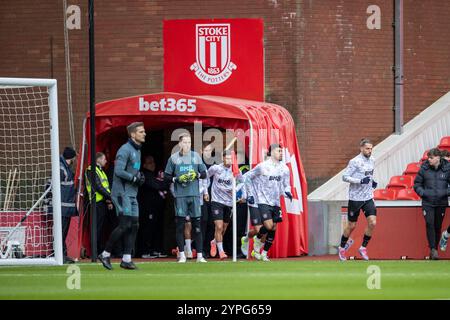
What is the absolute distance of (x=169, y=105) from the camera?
22109 mm

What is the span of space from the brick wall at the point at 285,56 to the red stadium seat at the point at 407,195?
255cm

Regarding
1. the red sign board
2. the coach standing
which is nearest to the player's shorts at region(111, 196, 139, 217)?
the coach standing

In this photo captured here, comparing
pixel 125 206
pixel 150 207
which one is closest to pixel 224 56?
pixel 150 207

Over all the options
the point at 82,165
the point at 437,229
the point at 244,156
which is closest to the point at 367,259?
the point at 437,229

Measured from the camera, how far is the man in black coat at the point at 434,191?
21641 mm

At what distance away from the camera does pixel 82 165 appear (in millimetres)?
22438

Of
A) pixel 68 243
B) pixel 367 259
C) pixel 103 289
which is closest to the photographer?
pixel 103 289

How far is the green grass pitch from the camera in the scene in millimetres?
13430

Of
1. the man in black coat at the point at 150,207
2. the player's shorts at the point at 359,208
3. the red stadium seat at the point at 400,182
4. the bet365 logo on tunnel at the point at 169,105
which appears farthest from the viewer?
the red stadium seat at the point at 400,182

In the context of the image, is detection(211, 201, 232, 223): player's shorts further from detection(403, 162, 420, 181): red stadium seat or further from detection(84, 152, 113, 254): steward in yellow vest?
detection(403, 162, 420, 181): red stadium seat

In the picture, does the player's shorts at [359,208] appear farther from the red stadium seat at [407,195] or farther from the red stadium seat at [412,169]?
the red stadium seat at [412,169]

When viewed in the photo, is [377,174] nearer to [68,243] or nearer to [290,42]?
[290,42]

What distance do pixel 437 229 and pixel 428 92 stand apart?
22.0 ft

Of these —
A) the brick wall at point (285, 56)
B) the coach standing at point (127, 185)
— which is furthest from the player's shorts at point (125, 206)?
the brick wall at point (285, 56)
